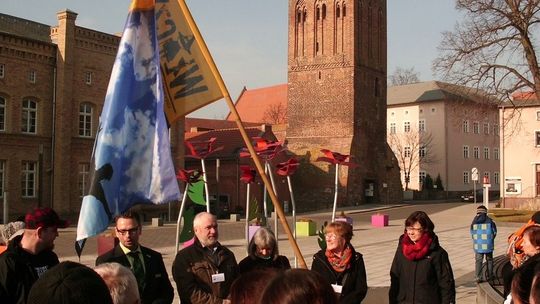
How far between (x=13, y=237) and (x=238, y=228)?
78.5 ft

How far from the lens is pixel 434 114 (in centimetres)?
7050

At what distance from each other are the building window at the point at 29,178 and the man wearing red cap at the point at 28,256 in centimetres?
2807

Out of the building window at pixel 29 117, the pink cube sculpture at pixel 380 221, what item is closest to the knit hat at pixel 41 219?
the pink cube sculpture at pixel 380 221

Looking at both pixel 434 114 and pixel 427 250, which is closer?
pixel 427 250

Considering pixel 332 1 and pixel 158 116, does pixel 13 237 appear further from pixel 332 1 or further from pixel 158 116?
pixel 332 1

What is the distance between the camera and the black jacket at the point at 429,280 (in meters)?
5.60

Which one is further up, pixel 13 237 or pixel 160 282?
pixel 13 237

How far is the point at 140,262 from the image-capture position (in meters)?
4.93

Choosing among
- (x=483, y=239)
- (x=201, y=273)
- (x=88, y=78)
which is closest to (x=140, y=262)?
(x=201, y=273)

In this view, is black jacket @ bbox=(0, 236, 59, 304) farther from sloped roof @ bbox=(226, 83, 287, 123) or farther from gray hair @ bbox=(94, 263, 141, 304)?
sloped roof @ bbox=(226, 83, 287, 123)

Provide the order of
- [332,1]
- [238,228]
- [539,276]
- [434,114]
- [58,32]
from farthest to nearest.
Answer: [434,114]
[332,1]
[58,32]
[238,228]
[539,276]

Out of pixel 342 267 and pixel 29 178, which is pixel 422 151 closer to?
pixel 29 178

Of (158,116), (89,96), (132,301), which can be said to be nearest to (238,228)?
(89,96)

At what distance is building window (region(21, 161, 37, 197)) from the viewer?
3097cm
